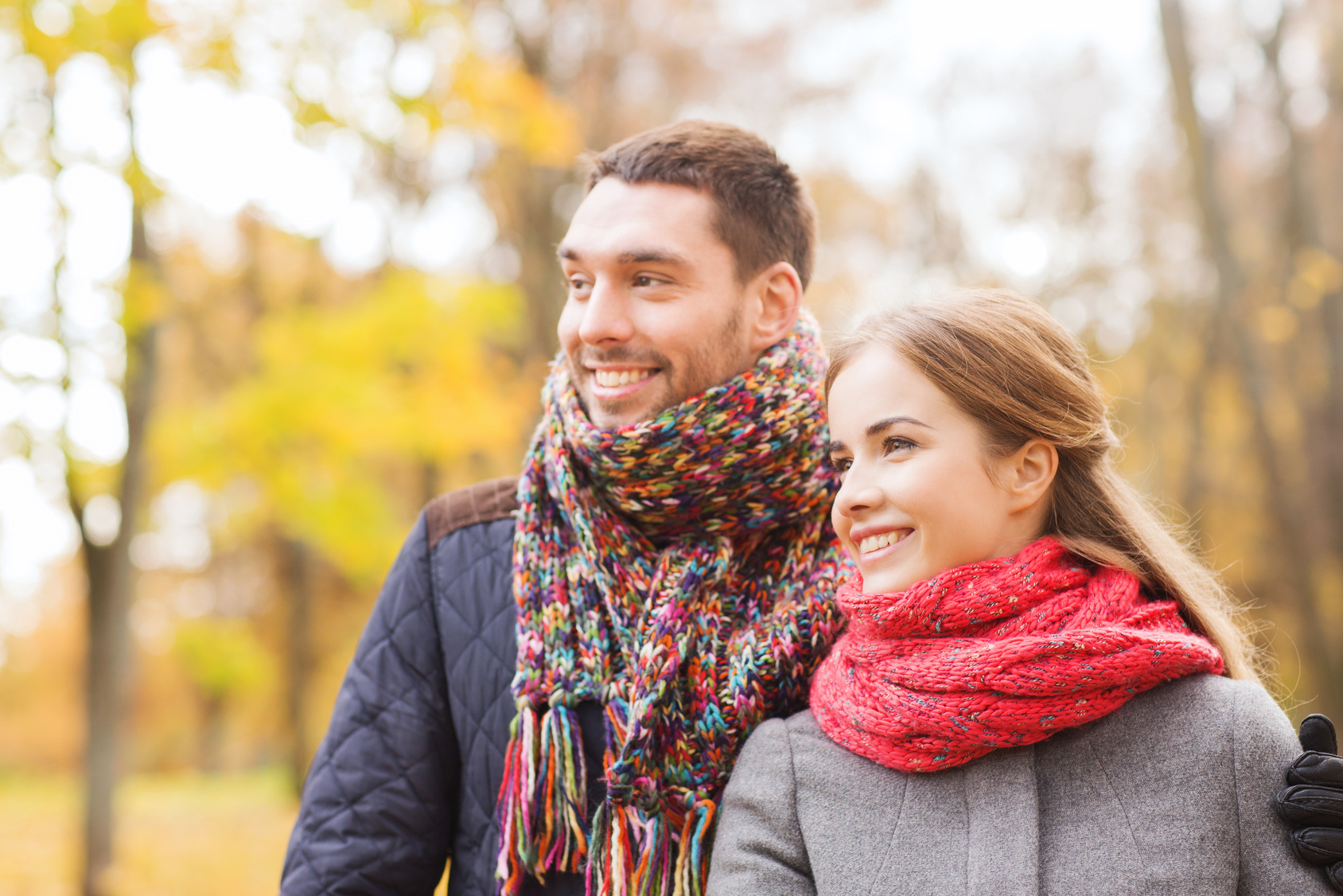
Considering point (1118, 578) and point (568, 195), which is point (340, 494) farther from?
point (1118, 578)

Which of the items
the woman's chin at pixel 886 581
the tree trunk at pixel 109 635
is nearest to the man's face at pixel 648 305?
the woman's chin at pixel 886 581

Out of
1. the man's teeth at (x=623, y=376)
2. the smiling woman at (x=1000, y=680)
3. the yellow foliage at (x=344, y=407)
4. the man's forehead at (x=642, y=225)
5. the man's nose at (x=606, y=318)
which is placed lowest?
the smiling woman at (x=1000, y=680)

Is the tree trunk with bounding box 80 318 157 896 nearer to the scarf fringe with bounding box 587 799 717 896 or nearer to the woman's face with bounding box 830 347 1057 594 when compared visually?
the scarf fringe with bounding box 587 799 717 896

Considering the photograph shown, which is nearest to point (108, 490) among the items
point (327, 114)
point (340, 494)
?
point (340, 494)

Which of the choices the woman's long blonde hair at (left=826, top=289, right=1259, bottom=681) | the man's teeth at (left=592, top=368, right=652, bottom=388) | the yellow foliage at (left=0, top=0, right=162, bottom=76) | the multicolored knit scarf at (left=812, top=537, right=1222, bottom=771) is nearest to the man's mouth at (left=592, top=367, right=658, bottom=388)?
the man's teeth at (left=592, top=368, right=652, bottom=388)

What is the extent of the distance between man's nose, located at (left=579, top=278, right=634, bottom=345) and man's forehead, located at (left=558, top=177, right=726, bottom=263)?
70 mm

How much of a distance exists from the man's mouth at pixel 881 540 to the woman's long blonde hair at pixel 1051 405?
0.22 meters

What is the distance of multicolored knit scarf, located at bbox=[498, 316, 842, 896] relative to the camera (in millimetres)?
A: 1956

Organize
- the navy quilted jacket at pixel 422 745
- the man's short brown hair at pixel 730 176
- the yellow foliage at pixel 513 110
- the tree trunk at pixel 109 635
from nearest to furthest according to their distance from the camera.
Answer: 1. the navy quilted jacket at pixel 422 745
2. the man's short brown hair at pixel 730 176
3. the yellow foliage at pixel 513 110
4. the tree trunk at pixel 109 635

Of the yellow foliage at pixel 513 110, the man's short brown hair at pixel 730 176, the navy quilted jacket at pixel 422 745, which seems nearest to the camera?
the navy quilted jacket at pixel 422 745

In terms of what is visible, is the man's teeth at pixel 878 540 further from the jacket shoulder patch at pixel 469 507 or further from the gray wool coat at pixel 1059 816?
the jacket shoulder patch at pixel 469 507

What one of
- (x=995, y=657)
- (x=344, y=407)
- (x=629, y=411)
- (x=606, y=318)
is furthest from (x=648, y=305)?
(x=344, y=407)

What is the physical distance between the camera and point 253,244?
527 inches

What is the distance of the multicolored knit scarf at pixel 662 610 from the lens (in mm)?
1956
